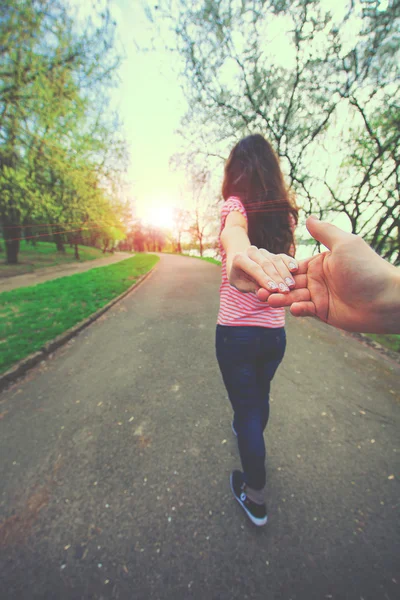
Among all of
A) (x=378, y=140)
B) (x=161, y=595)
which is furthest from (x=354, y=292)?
(x=378, y=140)

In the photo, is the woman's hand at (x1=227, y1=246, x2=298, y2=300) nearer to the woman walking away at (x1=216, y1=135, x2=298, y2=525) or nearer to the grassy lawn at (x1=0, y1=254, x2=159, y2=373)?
the woman walking away at (x1=216, y1=135, x2=298, y2=525)

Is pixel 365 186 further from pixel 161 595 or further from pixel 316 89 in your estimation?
pixel 161 595

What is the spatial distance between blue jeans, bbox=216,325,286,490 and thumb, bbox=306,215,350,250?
615 mm

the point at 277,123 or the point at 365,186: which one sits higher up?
the point at 277,123

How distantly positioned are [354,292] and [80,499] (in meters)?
2.42

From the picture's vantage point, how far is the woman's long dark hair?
1.44 m

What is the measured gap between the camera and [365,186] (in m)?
8.70

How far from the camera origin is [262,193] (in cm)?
146

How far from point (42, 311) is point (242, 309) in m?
6.41

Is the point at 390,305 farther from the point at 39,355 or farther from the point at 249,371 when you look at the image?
the point at 39,355

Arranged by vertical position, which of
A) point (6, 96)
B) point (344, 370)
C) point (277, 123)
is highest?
point (277, 123)

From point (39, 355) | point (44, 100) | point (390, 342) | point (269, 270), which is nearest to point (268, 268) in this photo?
point (269, 270)

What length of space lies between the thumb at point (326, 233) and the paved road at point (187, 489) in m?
1.97

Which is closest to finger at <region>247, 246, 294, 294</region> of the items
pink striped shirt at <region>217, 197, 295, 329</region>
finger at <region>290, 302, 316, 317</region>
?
finger at <region>290, 302, 316, 317</region>
